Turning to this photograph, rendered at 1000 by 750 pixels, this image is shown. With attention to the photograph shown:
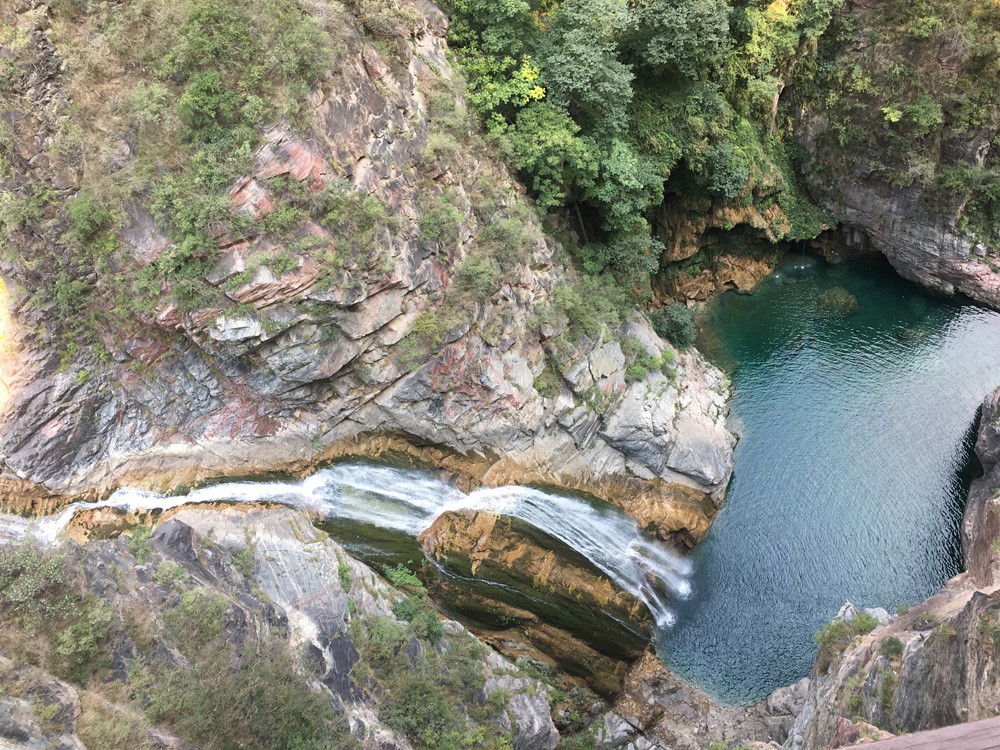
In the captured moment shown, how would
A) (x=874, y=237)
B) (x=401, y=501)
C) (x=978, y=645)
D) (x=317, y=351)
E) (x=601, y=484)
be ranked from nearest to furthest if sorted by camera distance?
(x=978, y=645)
(x=317, y=351)
(x=401, y=501)
(x=601, y=484)
(x=874, y=237)

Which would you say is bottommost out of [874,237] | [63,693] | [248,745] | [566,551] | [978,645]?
[566,551]

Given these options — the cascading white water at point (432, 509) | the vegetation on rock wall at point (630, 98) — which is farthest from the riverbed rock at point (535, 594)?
the vegetation on rock wall at point (630, 98)

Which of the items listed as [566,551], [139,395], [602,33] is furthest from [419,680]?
[602,33]

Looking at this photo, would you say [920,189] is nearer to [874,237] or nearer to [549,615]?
[874,237]

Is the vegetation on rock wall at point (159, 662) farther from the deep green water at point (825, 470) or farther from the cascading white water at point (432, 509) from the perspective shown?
the deep green water at point (825, 470)

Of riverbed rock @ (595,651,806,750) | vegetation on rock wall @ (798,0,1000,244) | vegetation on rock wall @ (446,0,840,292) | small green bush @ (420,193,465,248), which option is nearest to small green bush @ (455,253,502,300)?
small green bush @ (420,193,465,248)

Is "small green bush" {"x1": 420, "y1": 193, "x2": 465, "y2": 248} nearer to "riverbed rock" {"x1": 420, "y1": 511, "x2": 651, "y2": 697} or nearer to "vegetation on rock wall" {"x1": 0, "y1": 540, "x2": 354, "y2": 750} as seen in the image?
"riverbed rock" {"x1": 420, "y1": 511, "x2": 651, "y2": 697}
